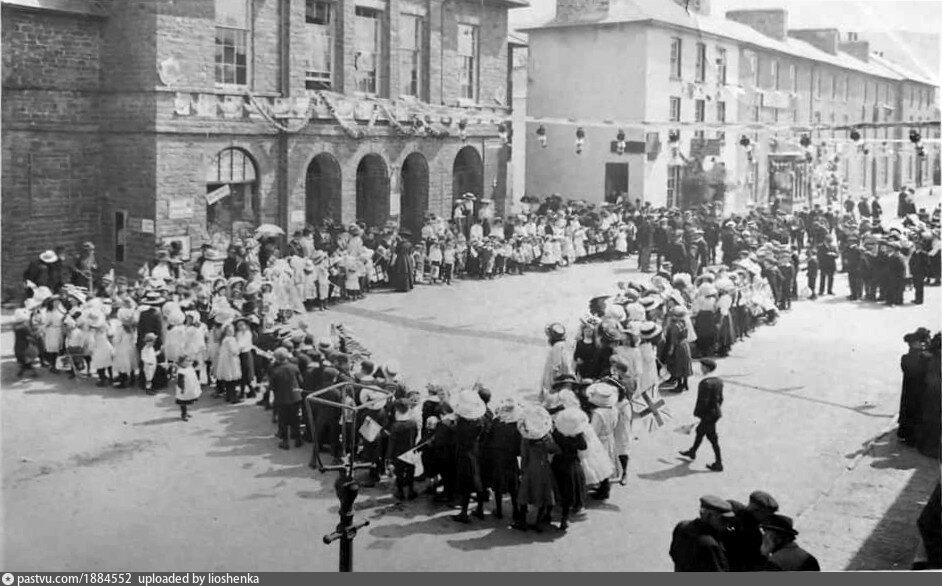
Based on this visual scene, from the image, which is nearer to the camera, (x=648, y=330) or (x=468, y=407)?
(x=468, y=407)

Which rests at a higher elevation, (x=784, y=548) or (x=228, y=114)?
(x=228, y=114)

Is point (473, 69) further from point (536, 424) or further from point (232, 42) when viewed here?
point (536, 424)

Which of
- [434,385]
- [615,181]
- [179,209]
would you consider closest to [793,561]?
[434,385]

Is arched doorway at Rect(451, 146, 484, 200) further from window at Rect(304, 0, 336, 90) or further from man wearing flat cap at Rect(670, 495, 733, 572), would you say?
man wearing flat cap at Rect(670, 495, 733, 572)

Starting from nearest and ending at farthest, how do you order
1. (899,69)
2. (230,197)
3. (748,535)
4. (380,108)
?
(748,535)
(899,69)
(230,197)
(380,108)

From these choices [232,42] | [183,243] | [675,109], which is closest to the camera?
[183,243]

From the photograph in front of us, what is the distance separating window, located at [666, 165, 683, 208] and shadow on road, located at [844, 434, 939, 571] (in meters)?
17.0

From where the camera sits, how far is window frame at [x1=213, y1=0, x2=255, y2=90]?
18703 millimetres

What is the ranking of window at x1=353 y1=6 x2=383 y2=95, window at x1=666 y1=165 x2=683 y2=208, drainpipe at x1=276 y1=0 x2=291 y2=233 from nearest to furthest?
drainpipe at x1=276 y1=0 x2=291 y2=233
window at x1=353 y1=6 x2=383 y2=95
window at x1=666 y1=165 x2=683 y2=208

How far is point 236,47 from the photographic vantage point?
19250mm

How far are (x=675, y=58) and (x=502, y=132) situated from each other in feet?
17.6

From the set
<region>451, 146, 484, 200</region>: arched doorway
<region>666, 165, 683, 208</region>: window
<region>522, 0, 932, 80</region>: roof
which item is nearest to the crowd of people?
<region>451, 146, 484, 200</region>: arched doorway

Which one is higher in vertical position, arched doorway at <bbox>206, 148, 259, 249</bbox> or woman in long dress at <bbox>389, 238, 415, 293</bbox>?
arched doorway at <bbox>206, 148, 259, 249</bbox>
